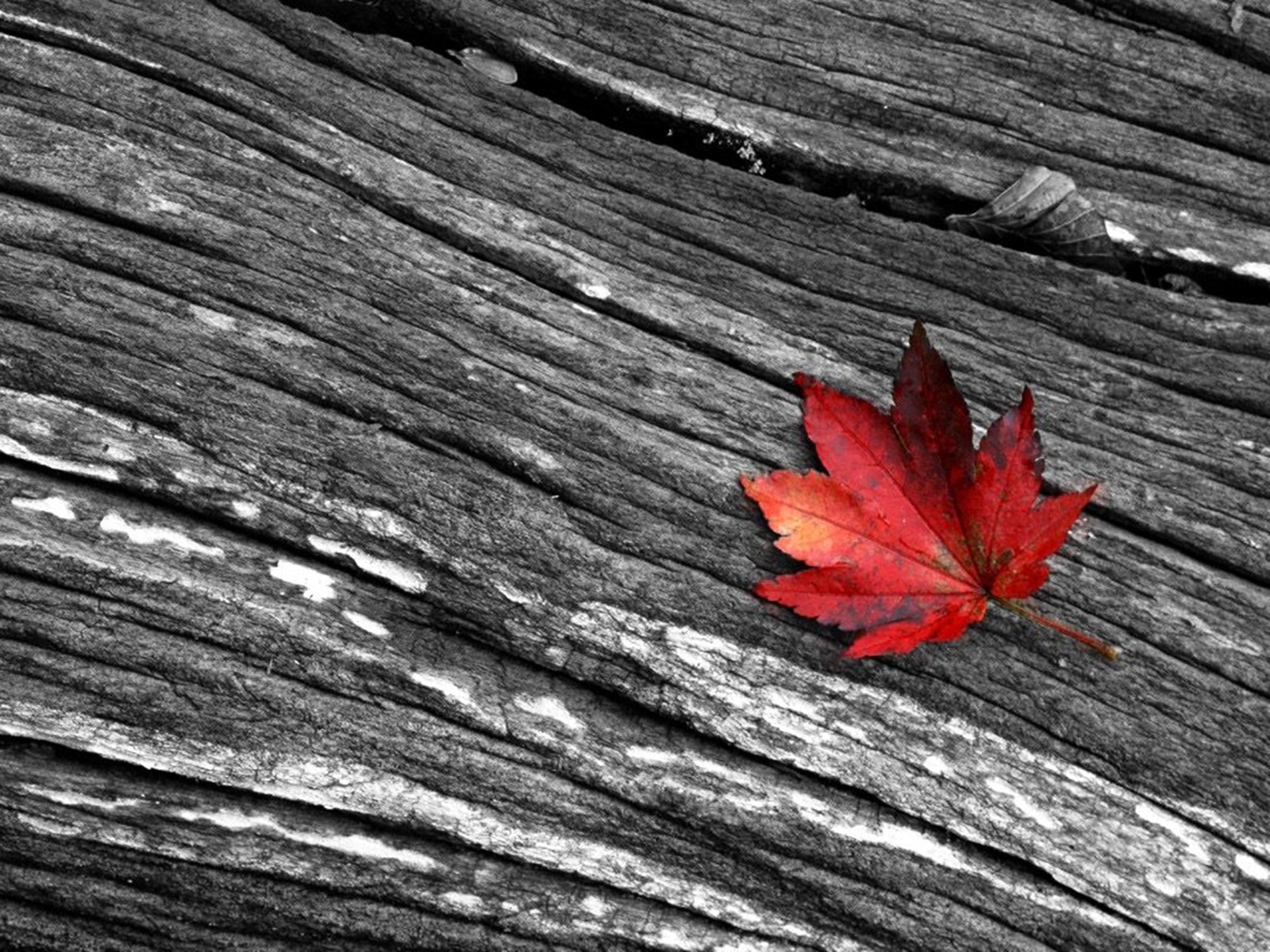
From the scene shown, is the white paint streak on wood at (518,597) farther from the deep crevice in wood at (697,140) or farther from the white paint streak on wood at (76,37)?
the white paint streak on wood at (76,37)

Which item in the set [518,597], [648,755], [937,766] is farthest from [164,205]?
[937,766]

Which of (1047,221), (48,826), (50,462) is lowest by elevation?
(48,826)

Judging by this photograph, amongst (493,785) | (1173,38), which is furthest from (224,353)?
(1173,38)

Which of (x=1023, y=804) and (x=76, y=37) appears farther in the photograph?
(x=76, y=37)

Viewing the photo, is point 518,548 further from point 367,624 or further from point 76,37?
point 76,37

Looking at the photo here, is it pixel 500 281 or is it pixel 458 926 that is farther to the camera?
pixel 500 281

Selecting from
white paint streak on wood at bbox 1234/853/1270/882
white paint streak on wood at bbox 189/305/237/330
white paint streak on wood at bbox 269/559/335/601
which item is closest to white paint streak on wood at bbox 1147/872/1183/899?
white paint streak on wood at bbox 1234/853/1270/882

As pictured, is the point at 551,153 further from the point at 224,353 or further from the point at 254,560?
the point at 254,560
